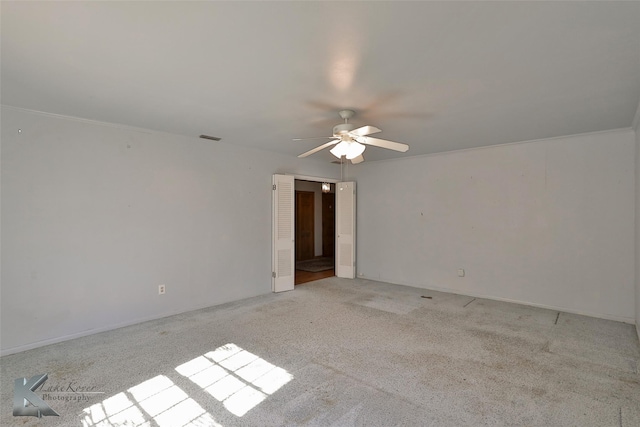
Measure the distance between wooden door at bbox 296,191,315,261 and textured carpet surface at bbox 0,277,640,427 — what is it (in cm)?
427

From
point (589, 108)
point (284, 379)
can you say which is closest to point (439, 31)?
point (589, 108)

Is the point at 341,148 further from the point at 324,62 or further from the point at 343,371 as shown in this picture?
the point at 343,371

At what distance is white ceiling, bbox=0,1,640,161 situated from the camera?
1591 millimetres

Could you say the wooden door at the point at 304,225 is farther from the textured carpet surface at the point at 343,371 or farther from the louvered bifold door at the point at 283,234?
the textured carpet surface at the point at 343,371

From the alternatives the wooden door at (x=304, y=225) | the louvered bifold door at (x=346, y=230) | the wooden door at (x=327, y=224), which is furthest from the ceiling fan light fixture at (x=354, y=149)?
the wooden door at (x=327, y=224)

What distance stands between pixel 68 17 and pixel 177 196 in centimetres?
265

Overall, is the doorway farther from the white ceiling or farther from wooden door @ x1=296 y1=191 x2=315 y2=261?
the white ceiling

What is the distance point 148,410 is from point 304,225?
6.46 m

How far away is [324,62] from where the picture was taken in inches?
82.1

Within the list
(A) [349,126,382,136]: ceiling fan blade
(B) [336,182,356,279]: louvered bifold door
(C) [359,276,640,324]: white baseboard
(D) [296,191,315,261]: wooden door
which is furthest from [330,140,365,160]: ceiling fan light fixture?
(D) [296,191,315,261]: wooden door

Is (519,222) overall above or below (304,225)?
above

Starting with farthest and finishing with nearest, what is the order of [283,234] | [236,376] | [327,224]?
[327,224] < [283,234] < [236,376]

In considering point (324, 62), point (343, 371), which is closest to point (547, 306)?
point (343, 371)

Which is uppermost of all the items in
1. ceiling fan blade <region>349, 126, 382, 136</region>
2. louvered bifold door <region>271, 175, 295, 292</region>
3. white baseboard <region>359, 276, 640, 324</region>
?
ceiling fan blade <region>349, 126, 382, 136</region>
